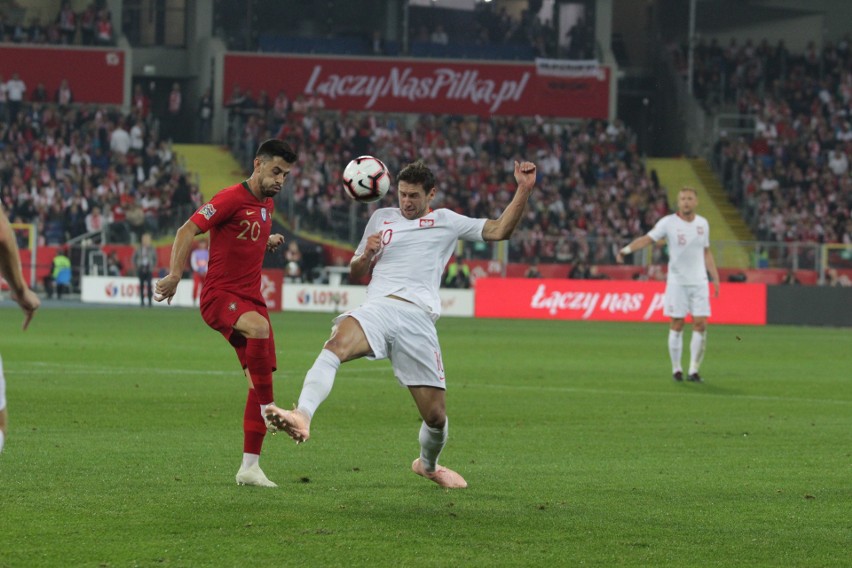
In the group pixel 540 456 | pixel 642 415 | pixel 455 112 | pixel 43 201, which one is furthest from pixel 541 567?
pixel 455 112

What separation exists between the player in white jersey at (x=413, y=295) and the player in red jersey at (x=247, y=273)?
1.90 ft

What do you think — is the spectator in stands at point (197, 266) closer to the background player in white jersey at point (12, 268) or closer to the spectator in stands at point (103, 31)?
the spectator in stands at point (103, 31)

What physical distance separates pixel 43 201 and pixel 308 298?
937cm

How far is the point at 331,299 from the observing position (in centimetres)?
3731

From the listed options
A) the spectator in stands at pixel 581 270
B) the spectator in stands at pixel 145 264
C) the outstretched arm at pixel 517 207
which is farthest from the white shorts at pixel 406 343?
the spectator in stands at pixel 581 270

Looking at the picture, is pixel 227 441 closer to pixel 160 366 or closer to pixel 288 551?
pixel 288 551

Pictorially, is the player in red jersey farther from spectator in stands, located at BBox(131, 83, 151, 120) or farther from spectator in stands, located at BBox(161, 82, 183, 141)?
spectator in stands, located at BBox(161, 82, 183, 141)

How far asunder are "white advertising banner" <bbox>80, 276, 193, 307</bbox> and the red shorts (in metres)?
29.9

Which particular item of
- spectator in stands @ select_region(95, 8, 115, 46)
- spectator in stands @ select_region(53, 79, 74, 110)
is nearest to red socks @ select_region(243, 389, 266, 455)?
spectator in stands @ select_region(53, 79, 74, 110)

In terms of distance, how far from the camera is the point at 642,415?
46.0 ft

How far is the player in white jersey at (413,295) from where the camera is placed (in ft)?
27.7

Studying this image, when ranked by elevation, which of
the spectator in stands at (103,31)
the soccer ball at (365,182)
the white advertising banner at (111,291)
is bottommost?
the white advertising banner at (111,291)

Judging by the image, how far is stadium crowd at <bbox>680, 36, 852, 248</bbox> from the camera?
154 ft

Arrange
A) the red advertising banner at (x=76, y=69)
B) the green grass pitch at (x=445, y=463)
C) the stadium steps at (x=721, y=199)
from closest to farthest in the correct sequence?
1. the green grass pitch at (x=445, y=463)
2. the red advertising banner at (x=76, y=69)
3. the stadium steps at (x=721, y=199)
